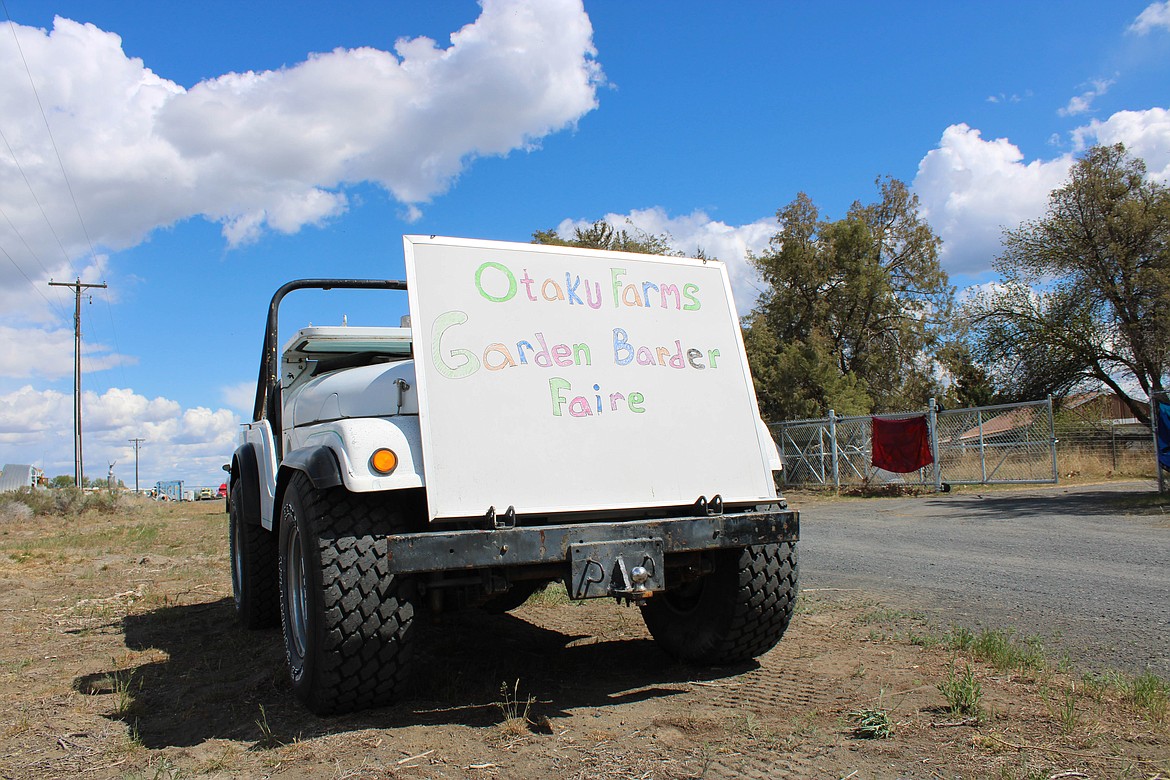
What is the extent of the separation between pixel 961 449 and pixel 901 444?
1341 mm

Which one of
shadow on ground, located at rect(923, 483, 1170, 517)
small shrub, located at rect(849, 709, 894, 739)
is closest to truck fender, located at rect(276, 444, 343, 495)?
small shrub, located at rect(849, 709, 894, 739)

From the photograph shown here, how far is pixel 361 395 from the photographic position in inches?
160

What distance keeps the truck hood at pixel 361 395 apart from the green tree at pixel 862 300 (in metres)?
25.9

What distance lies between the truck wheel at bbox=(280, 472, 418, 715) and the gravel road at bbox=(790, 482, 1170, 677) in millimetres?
3406

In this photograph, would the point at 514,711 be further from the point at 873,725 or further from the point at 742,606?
the point at 873,725

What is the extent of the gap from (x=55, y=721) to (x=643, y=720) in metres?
2.78

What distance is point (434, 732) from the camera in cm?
344

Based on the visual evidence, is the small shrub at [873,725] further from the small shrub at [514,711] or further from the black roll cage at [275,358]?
the black roll cage at [275,358]

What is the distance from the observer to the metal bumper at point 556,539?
3295mm

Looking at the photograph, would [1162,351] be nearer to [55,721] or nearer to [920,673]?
[920,673]

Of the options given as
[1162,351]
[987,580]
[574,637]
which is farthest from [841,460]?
[574,637]

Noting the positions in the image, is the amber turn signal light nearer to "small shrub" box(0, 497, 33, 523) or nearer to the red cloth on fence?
the red cloth on fence

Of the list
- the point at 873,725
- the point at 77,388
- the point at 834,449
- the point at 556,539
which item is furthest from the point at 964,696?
the point at 77,388

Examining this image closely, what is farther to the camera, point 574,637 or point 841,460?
point 841,460
